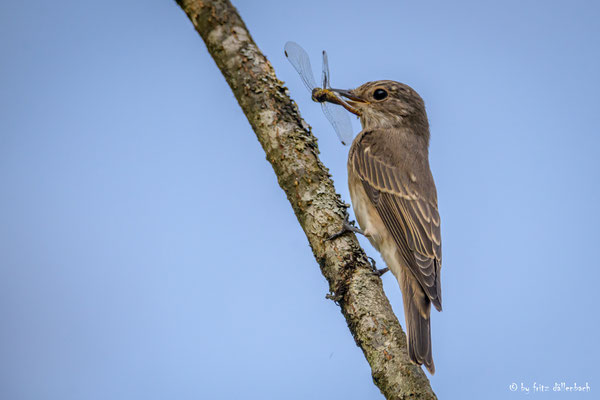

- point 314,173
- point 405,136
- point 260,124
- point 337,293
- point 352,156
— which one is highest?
point 405,136

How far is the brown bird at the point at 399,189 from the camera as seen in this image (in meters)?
4.71

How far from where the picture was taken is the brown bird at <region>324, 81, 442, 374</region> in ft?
15.5

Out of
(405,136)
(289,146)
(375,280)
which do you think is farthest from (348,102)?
(375,280)

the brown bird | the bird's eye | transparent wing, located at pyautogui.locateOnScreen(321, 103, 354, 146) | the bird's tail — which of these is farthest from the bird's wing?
the bird's eye

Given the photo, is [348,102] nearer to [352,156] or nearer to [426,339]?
[352,156]

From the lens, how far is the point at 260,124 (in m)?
3.93

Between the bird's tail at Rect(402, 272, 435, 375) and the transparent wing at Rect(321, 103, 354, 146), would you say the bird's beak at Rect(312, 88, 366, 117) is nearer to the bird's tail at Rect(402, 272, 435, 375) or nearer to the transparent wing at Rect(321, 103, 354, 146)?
the transparent wing at Rect(321, 103, 354, 146)

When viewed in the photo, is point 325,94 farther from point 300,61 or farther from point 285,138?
point 285,138

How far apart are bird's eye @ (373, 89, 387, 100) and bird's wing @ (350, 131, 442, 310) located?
30.5 inches

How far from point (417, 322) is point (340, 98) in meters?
2.82

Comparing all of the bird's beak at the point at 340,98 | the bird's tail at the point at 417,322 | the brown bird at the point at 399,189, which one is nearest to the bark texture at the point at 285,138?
the brown bird at the point at 399,189

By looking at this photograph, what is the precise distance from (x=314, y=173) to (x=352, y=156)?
1.91 metres

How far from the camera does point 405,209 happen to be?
5.30 meters

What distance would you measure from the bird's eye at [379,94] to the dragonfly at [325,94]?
1.23 ft
